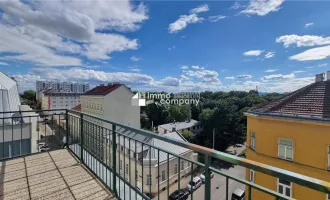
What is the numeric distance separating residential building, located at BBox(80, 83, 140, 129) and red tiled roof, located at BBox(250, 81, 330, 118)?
62.3 ft

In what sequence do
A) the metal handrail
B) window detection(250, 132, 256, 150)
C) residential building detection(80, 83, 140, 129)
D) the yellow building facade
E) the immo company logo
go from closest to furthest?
the metal handrail
the yellow building facade
window detection(250, 132, 256, 150)
residential building detection(80, 83, 140, 129)
the immo company logo

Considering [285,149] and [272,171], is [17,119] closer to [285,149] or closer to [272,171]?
[272,171]

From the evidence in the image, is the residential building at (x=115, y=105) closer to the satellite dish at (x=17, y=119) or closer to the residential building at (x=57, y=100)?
→ the satellite dish at (x=17, y=119)

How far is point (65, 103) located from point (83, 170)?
195 feet

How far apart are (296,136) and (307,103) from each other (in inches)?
67.1

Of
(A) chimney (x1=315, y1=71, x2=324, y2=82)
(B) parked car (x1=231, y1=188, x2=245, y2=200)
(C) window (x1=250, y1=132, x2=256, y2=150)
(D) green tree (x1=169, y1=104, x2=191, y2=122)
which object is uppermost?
(A) chimney (x1=315, y1=71, x2=324, y2=82)

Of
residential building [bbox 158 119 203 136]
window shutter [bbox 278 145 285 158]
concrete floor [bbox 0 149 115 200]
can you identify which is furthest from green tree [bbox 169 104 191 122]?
concrete floor [bbox 0 149 115 200]

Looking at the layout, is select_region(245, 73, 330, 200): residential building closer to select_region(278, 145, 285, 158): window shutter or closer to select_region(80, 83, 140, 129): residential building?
select_region(278, 145, 285, 158): window shutter

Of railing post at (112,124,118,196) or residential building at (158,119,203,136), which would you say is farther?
residential building at (158,119,203,136)

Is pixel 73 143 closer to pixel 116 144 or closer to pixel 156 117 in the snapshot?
pixel 116 144

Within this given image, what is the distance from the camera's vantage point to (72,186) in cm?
281

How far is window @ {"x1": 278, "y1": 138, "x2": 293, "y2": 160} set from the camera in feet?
25.6

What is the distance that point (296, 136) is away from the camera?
299 inches

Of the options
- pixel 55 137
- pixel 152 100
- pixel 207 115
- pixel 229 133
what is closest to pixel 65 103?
pixel 152 100
